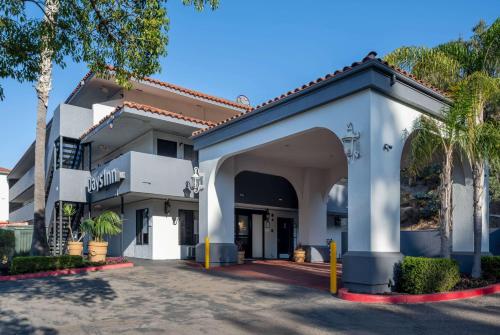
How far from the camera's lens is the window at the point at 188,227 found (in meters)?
20.1

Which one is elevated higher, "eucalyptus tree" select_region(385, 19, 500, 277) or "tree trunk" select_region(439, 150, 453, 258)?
"eucalyptus tree" select_region(385, 19, 500, 277)

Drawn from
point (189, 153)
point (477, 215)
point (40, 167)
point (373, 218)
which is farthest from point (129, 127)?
point (477, 215)

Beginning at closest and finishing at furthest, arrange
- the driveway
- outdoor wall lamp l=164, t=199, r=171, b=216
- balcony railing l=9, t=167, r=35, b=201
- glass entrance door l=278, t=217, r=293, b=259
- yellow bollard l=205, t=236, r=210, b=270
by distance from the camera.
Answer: the driveway < yellow bollard l=205, t=236, r=210, b=270 < outdoor wall lamp l=164, t=199, r=171, b=216 < glass entrance door l=278, t=217, r=293, b=259 < balcony railing l=9, t=167, r=35, b=201

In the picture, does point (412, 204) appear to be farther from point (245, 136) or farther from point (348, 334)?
point (348, 334)

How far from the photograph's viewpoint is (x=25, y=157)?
3111 centimetres

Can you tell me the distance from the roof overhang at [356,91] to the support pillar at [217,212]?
9.17ft

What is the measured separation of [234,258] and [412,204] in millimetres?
21493

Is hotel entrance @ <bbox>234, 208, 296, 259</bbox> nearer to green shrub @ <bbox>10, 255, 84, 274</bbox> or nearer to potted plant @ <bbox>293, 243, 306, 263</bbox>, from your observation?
potted plant @ <bbox>293, 243, 306, 263</bbox>

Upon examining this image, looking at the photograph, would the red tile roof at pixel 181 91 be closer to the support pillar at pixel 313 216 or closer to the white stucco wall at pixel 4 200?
the support pillar at pixel 313 216

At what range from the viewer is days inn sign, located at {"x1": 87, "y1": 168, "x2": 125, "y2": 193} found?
1733cm

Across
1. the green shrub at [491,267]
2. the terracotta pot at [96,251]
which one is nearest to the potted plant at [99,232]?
the terracotta pot at [96,251]

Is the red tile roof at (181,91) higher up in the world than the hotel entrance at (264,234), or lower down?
higher up

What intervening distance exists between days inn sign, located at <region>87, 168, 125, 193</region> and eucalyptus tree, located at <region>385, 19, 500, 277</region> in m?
10.4

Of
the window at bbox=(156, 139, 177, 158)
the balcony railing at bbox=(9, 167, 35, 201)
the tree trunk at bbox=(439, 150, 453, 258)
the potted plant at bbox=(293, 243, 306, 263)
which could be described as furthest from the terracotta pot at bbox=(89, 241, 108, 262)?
the balcony railing at bbox=(9, 167, 35, 201)
